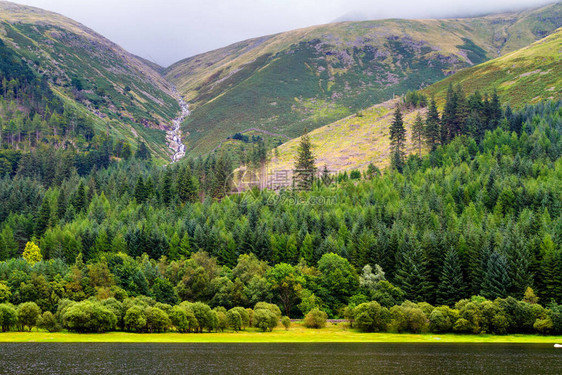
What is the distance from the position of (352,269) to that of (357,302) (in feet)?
43.5

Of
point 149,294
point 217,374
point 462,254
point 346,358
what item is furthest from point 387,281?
point 217,374

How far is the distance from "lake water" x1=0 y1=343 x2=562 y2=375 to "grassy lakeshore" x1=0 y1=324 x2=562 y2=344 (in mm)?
5492

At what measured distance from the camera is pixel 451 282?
120 meters

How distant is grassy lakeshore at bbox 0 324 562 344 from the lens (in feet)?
311

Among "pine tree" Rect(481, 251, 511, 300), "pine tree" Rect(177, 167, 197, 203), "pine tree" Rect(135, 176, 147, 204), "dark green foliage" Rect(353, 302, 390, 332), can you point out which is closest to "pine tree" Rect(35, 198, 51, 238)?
"pine tree" Rect(135, 176, 147, 204)

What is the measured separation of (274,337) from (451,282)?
157ft

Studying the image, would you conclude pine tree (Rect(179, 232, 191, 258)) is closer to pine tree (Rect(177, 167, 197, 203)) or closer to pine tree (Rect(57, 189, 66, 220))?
pine tree (Rect(177, 167, 197, 203))

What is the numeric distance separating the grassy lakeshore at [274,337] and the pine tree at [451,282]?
1477 centimetres

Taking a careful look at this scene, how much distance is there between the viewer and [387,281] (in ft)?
399

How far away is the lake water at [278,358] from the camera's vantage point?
66688 millimetres

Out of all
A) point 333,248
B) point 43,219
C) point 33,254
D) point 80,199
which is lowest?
point 33,254

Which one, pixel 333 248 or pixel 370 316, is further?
pixel 333 248

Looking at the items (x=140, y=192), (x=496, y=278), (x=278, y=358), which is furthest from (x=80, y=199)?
(x=496, y=278)

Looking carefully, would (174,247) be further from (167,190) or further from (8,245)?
(8,245)
